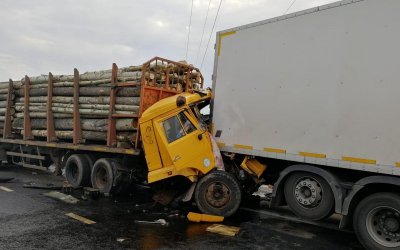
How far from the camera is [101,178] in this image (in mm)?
9680

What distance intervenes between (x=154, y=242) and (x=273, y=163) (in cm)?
284

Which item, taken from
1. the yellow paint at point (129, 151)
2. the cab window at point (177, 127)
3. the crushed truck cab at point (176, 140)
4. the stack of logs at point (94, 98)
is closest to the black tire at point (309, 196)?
the crushed truck cab at point (176, 140)

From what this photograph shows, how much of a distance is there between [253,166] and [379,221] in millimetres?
2486

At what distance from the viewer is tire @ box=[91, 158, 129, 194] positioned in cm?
907

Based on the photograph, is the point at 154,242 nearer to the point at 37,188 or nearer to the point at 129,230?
the point at 129,230

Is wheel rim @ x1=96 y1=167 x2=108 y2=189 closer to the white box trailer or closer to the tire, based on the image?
the tire

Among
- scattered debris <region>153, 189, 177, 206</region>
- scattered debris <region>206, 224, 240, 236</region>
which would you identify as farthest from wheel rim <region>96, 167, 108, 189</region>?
scattered debris <region>206, 224, 240, 236</region>

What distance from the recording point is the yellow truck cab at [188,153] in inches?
284

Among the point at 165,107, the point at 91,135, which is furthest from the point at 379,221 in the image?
the point at 91,135

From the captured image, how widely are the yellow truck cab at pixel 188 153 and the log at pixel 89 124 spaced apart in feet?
3.77

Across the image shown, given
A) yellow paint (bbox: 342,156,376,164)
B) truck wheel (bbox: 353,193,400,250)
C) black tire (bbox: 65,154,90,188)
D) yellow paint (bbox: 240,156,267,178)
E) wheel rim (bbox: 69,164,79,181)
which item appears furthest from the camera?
wheel rim (bbox: 69,164,79,181)

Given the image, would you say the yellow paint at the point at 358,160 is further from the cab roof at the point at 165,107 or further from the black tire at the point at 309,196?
the cab roof at the point at 165,107

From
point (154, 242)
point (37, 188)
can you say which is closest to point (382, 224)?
point (154, 242)

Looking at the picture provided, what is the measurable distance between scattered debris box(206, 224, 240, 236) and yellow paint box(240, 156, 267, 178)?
48.5 inches
